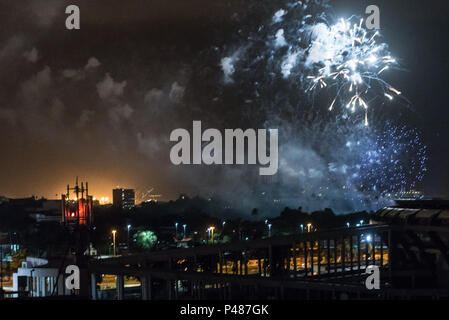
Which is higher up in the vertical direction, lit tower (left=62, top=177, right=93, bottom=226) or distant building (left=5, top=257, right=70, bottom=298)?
lit tower (left=62, top=177, right=93, bottom=226)

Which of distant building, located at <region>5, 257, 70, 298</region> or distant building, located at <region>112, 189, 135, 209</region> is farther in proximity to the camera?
distant building, located at <region>112, 189, 135, 209</region>

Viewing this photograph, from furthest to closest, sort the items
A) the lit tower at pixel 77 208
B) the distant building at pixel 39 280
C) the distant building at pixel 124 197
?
the distant building at pixel 124 197, the distant building at pixel 39 280, the lit tower at pixel 77 208

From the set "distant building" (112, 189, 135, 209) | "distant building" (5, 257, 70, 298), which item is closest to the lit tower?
"distant building" (5, 257, 70, 298)

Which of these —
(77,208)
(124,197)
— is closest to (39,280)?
(77,208)

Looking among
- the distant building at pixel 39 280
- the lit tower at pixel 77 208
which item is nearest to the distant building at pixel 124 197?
the distant building at pixel 39 280

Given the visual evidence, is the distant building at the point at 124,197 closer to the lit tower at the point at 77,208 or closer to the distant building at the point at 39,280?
the distant building at the point at 39,280

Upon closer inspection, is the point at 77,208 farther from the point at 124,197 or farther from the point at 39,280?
the point at 124,197

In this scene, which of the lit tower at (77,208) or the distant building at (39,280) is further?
the distant building at (39,280)

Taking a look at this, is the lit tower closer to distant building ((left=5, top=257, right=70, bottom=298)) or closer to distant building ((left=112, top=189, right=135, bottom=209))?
distant building ((left=5, top=257, right=70, bottom=298))
